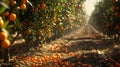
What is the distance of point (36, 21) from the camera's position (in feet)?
30.0

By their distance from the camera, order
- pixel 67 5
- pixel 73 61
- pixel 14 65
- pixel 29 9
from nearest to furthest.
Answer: pixel 29 9
pixel 14 65
pixel 73 61
pixel 67 5

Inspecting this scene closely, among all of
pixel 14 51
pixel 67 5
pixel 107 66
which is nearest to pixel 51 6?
pixel 107 66

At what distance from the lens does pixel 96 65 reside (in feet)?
Result: 32.3

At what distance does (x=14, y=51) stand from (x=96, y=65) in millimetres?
6421

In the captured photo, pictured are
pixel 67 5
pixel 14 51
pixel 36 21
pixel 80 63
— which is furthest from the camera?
pixel 67 5

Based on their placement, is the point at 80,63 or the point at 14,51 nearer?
the point at 80,63

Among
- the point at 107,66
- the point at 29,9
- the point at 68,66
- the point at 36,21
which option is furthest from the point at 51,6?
the point at 107,66

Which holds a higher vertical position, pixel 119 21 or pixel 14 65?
pixel 119 21

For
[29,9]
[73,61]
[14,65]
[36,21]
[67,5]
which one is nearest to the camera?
[29,9]

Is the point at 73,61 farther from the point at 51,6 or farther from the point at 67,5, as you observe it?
the point at 67,5

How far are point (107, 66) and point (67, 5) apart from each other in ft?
26.2

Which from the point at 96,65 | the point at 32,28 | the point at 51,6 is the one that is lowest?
the point at 96,65

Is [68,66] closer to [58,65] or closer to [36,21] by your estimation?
[58,65]

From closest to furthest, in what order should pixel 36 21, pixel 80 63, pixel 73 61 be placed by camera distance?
pixel 36 21 → pixel 80 63 → pixel 73 61
